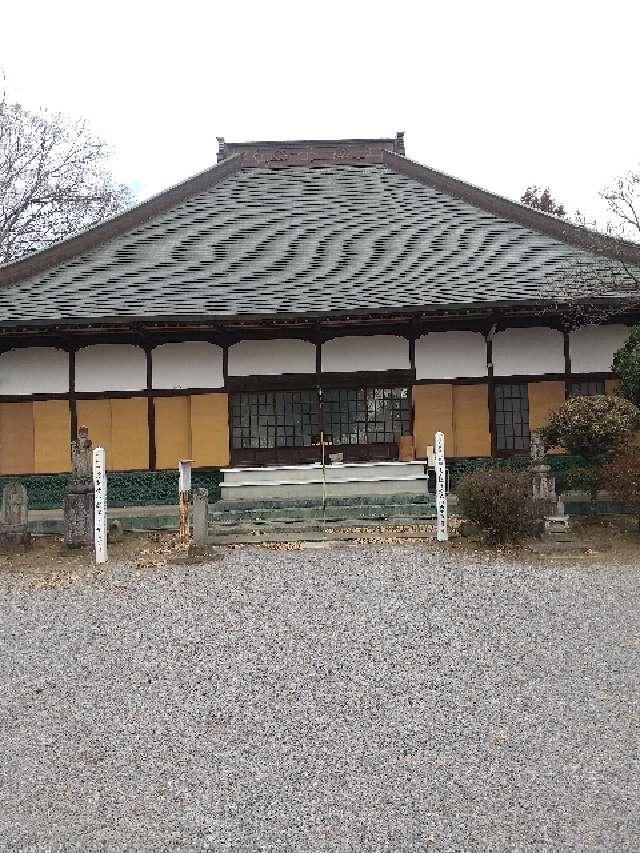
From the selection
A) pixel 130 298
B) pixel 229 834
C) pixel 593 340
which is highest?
pixel 130 298

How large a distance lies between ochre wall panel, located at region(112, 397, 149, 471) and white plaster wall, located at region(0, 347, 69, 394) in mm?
1112

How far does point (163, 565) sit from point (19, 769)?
5.17 metres

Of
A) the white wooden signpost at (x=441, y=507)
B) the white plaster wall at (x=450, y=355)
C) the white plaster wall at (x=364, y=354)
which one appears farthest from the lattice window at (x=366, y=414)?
the white wooden signpost at (x=441, y=507)

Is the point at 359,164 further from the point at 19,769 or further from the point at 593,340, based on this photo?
the point at 19,769

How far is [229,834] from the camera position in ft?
11.4

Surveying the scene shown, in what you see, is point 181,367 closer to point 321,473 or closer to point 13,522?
point 321,473

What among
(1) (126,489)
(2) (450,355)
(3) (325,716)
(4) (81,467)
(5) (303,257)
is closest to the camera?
(3) (325,716)

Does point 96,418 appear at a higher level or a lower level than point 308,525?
higher

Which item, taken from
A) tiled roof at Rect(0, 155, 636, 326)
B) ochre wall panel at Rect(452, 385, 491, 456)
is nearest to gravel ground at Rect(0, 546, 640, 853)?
ochre wall panel at Rect(452, 385, 491, 456)

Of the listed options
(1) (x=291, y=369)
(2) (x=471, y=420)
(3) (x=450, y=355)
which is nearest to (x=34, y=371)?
(1) (x=291, y=369)

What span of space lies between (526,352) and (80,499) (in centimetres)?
845

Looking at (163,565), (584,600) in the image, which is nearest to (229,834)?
(584,600)

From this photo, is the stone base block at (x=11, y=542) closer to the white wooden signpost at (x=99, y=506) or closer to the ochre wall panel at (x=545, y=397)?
the white wooden signpost at (x=99, y=506)

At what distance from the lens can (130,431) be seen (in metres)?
12.8
